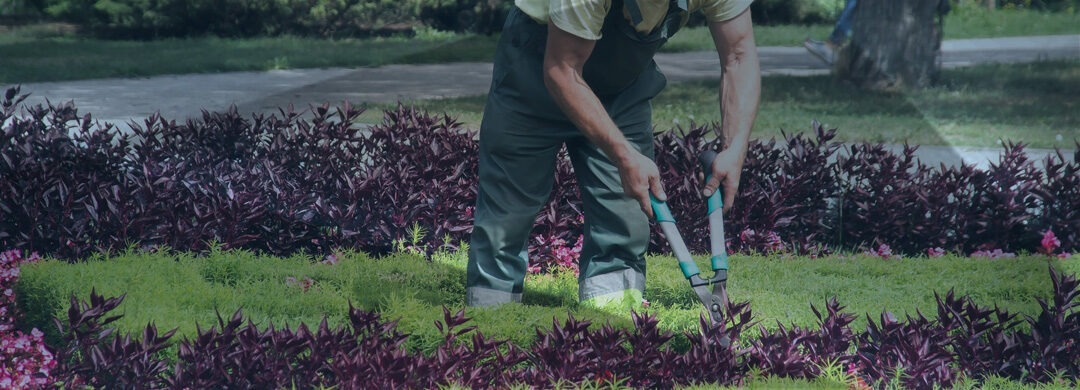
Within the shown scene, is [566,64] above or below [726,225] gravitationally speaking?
above

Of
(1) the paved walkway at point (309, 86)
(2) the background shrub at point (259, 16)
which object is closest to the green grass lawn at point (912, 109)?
(1) the paved walkway at point (309, 86)

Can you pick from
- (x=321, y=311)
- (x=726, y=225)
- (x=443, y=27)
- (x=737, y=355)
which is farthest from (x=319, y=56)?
(x=737, y=355)

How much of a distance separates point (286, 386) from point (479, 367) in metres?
0.52

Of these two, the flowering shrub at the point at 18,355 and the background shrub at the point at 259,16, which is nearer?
the flowering shrub at the point at 18,355

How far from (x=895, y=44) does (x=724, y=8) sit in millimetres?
8724

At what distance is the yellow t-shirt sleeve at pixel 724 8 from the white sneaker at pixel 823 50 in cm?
976

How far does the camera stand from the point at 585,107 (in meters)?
3.20

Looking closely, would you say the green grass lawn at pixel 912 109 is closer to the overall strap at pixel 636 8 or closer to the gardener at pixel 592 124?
the gardener at pixel 592 124

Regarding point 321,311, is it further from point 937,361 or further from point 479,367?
point 937,361

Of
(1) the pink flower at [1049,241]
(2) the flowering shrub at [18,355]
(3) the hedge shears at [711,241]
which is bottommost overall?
(1) the pink flower at [1049,241]

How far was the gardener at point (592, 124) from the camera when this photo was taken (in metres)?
3.21

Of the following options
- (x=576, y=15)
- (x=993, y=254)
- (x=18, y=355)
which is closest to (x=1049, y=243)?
(x=993, y=254)

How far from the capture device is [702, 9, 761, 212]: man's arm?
3.38 m

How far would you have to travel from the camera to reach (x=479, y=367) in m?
3.17
